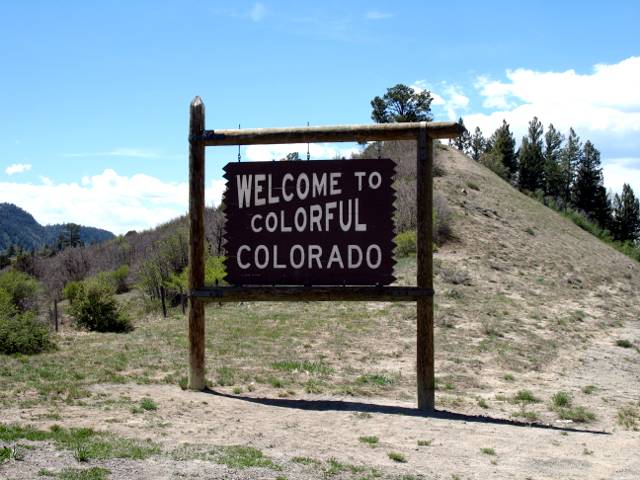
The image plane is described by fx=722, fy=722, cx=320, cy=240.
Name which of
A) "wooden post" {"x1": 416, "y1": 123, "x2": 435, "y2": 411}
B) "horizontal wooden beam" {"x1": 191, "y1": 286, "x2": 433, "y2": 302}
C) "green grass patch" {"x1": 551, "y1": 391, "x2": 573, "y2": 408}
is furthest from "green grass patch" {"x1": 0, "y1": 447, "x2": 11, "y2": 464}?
"green grass patch" {"x1": 551, "y1": 391, "x2": 573, "y2": 408}

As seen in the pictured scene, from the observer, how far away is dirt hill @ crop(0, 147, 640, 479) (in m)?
6.72

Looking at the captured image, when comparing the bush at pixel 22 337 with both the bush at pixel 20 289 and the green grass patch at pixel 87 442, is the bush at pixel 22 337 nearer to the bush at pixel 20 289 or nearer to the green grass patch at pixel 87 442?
the green grass patch at pixel 87 442

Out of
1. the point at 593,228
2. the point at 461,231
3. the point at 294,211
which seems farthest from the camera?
the point at 593,228

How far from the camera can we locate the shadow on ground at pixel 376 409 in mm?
9164

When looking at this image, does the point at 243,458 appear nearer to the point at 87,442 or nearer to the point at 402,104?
the point at 87,442

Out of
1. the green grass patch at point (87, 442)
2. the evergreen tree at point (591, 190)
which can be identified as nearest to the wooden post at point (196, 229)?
the green grass patch at point (87, 442)

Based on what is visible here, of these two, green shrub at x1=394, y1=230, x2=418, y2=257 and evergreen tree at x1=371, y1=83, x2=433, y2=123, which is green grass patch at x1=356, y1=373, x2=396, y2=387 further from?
evergreen tree at x1=371, y1=83, x2=433, y2=123

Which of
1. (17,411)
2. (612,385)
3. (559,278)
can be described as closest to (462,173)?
(559,278)

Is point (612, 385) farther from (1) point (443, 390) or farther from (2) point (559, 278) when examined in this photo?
(2) point (559, 278)

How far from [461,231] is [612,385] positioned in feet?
61.4

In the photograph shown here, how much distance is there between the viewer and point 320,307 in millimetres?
19734

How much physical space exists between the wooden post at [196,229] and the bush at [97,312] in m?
10.3

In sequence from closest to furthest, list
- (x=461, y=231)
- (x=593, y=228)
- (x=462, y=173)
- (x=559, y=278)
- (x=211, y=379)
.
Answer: (x=211, y=379) < (x=559, y=278) < (x=461, y=231) < (x=462, y=173) < (x=593, y=228)

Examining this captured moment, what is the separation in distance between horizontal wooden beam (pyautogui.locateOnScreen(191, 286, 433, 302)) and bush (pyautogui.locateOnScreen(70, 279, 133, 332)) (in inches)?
432
